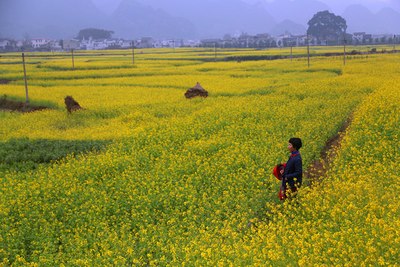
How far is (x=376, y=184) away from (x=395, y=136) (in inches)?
157

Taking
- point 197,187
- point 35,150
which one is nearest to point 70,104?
point 35,150

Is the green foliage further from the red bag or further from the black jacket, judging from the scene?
the black jacket

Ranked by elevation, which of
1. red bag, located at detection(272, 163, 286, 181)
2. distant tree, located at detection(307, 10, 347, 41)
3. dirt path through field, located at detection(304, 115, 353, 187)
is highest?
distant tree, located at detection(307, 10, 347, 41)

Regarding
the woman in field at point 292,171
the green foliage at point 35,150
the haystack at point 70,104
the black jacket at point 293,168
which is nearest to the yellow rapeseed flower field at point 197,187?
the green foliage at point 35,150

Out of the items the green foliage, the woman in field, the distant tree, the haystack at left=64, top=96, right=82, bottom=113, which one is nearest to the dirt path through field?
the woman in field

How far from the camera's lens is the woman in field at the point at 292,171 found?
968cm

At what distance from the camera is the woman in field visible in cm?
968

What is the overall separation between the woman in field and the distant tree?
152970 millimetres

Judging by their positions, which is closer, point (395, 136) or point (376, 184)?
point (376, 184)

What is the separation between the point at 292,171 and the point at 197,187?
2.62 meters

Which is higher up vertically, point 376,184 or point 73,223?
point 376,184

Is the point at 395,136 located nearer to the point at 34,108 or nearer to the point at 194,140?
the point at 194,140

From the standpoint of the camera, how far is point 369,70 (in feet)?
120

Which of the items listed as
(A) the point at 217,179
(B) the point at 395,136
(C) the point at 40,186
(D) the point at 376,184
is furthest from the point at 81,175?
(B) the point at 395,136
